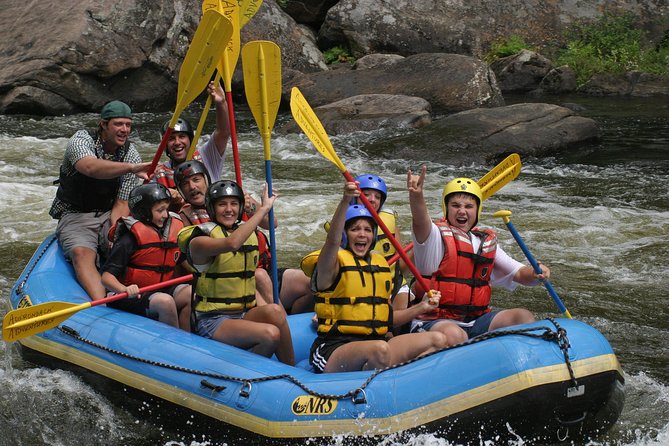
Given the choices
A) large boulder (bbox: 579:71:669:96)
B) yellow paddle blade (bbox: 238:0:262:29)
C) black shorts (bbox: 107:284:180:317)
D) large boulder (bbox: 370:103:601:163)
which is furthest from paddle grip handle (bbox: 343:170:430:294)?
large boulder (bbox: 579:71:669:96)

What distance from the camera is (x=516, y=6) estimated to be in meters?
16.8

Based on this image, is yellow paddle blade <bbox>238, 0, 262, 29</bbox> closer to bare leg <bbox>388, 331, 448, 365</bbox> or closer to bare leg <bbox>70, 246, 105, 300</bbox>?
bare leg <bbox>70, 246, 105, 300</bbox>

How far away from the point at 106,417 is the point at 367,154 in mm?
6639

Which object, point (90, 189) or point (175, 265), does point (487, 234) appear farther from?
point (90, 189)

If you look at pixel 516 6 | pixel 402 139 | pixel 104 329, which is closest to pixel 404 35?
pixel 516 6

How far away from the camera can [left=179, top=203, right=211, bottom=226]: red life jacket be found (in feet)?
17.4

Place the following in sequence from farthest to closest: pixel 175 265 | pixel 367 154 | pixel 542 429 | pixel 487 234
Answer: pixel 367 154, pixel 175 265, pixel 487 234, pixel 542 429

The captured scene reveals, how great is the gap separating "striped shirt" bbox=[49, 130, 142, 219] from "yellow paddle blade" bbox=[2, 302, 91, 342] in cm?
105

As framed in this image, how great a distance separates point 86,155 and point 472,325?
237 cm

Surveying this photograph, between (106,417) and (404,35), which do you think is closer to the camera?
(106,417)

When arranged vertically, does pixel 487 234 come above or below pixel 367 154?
above

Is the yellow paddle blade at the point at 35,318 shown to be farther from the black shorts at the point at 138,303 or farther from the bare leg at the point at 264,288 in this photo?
the bare leg at the point at 264,288

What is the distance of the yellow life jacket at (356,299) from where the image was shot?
14.2 ft

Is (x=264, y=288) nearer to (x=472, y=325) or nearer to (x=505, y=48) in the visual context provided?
(x=472, y=325)
